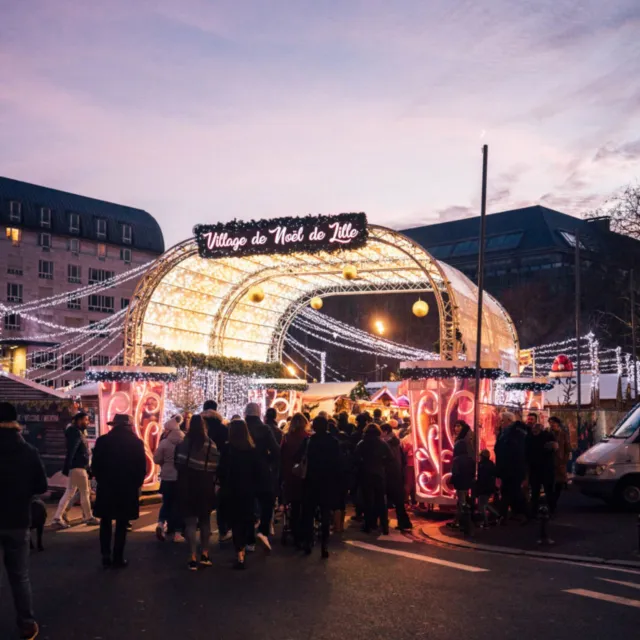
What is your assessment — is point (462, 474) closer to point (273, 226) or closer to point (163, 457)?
point (163, 457)

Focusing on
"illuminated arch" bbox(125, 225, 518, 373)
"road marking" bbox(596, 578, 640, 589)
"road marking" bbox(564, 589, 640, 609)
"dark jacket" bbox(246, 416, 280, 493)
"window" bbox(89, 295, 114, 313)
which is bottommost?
"road marking" bbox(596, 578, 640, 589)

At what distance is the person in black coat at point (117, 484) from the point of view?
10.2 metres

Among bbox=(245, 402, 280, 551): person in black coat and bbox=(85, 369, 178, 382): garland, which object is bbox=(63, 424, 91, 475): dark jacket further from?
bbox=(85, 369, 178, 382): garland

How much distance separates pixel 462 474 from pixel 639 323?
2897 cm

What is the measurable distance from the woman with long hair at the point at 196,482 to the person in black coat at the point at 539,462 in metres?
7.34

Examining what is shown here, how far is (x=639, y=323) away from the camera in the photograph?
135ft

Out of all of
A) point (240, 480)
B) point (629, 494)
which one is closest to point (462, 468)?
point (629, 494)

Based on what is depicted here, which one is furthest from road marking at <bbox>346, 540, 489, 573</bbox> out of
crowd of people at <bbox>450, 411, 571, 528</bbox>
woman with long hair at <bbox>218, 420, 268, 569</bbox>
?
crowd of people at <bbox>450, 411, 571, 528</bbox>

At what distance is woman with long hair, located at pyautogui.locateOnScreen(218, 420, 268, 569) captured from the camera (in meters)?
10.5

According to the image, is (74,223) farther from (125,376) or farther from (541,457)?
(541,457)

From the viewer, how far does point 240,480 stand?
34.7 ft

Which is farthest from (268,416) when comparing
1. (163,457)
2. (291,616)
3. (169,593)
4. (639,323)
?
(639,323)

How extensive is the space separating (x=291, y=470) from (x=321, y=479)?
1580 mm

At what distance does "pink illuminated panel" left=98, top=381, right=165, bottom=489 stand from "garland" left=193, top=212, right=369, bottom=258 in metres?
4.54
